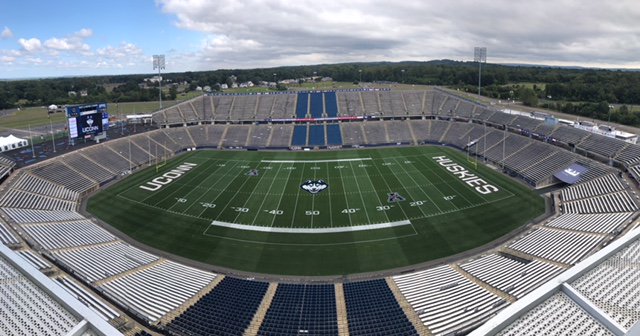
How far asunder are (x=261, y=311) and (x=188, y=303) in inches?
173

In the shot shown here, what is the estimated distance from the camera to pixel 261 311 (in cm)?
2228

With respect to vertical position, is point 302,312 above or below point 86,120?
below

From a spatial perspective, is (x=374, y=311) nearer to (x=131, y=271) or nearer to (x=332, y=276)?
(x=332, y=276)

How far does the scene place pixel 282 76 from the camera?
177625mm

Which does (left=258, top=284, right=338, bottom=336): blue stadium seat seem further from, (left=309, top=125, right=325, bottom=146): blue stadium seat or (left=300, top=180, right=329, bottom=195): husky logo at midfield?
(left=309, top=125, right=325, bottom=146): blue stadium seat

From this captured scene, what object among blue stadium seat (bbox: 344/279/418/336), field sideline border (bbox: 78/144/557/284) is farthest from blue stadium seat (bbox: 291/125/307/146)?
blue stadium seat (bbox: 344/279/418/336)

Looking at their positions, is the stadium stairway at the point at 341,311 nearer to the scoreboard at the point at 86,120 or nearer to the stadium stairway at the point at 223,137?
the scoreboard at the point at 86,120

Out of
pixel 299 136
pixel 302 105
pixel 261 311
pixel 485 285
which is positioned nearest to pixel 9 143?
pixel 299 136

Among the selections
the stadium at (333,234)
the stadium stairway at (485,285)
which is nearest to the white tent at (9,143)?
the stadium at (333,234)

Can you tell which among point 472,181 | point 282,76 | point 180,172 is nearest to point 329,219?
point 472,181

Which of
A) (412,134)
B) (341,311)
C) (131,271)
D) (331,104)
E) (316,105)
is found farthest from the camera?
(331,104)

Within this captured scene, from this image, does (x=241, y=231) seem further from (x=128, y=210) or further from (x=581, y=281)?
(x=581, y=281)

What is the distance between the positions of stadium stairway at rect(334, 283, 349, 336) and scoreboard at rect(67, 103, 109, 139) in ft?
161

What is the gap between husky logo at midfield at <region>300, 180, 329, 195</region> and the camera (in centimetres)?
4625
